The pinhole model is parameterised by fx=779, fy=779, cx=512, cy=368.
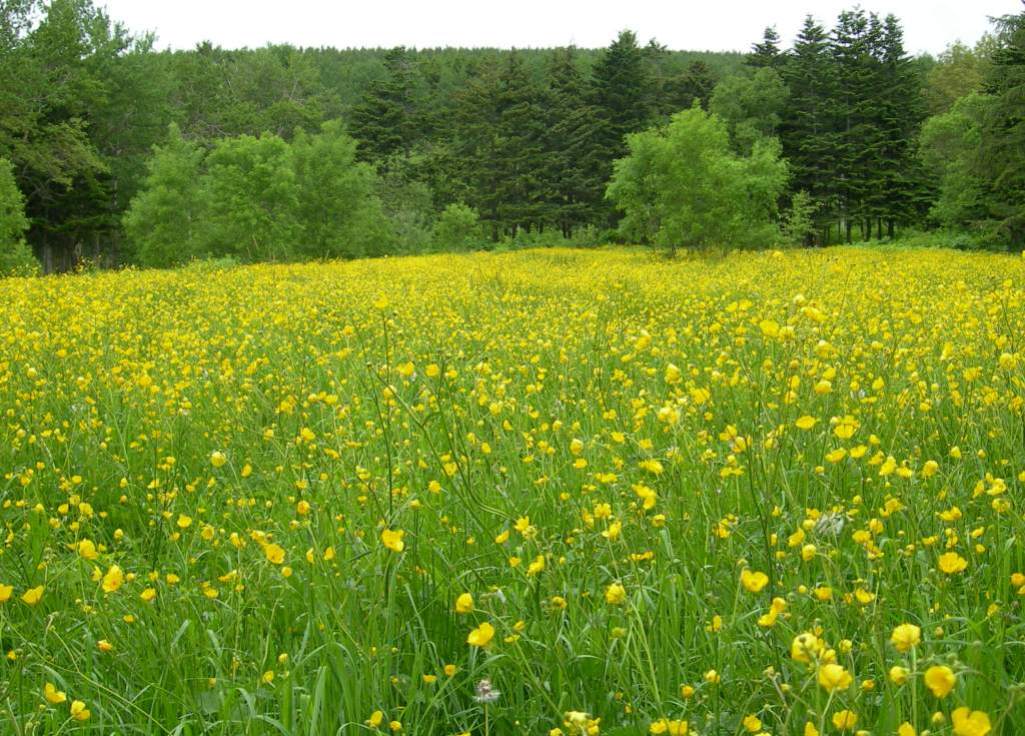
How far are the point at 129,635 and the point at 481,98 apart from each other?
44.9 meters

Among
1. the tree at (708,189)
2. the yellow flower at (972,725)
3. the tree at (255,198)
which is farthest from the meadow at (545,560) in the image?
the tree at (255,198)

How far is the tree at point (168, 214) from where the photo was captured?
32.6m

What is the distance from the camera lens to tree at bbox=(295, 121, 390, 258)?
2994cm

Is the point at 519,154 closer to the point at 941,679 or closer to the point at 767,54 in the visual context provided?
the point at 767,54

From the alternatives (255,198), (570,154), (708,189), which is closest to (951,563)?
(708,189)

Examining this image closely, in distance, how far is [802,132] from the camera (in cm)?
3788

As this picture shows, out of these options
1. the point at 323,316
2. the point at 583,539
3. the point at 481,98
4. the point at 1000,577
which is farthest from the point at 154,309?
the point at 481,98

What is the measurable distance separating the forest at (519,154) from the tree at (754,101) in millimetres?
136

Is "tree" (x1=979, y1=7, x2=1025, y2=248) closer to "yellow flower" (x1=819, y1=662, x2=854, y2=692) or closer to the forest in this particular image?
the forest

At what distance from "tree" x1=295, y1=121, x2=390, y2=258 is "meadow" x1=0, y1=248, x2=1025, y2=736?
85.9 ft

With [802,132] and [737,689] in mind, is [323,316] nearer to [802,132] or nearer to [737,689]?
[737,689]

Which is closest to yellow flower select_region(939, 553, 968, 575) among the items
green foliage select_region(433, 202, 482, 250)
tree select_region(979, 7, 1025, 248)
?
tree select_region(979, 7, 1025, 248)

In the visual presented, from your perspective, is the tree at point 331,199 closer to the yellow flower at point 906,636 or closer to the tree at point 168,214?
the tree at point 168,214

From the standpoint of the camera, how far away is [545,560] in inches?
65.4
